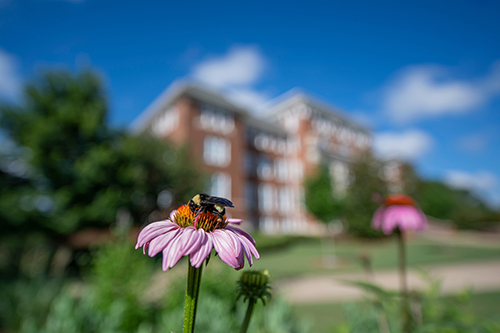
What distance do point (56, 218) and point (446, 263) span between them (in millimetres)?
16651

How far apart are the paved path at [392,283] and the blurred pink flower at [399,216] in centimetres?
373

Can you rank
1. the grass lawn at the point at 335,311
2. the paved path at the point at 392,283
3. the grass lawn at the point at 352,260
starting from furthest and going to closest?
1. the grass lawn at the point at 352,260
2. the paved path at the point at 392,283
3. the grass lawn at the point at 335,311

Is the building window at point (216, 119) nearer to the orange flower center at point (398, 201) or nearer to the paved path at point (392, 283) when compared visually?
the paved path at point (392, 283)

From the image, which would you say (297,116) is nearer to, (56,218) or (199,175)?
(199,175)

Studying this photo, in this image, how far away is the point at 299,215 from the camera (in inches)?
1307

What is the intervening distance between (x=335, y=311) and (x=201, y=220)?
232 inches

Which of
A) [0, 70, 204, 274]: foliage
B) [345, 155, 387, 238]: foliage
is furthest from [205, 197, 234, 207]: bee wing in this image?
[345, 155, 387, 238]: foliage

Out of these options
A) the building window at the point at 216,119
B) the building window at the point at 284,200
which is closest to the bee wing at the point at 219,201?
the building window at the point at 216,119

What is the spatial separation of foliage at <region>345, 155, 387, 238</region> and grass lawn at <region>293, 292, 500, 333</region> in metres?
19.5

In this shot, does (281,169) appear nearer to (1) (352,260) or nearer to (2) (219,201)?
(1) (352,260)

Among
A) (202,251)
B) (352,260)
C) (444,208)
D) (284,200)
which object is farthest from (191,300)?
(444,208)

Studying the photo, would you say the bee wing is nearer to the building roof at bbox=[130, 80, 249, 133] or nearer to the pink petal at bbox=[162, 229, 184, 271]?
the pink petal at bbox=[162, 229, 184, 271]

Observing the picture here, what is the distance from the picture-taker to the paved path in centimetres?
708

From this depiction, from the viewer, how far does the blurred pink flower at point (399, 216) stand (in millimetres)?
2652
